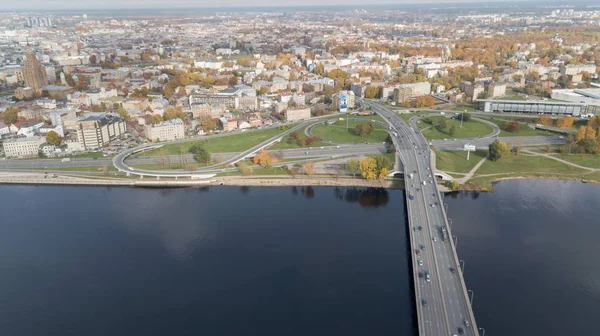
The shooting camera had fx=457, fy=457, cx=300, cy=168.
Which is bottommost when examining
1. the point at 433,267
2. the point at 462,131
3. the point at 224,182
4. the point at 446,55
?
the point at 224,182

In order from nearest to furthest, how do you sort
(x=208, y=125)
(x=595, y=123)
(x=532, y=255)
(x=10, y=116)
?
(x=532, y=255) → (x=595, y=123) → (x=208, y=125) → (x=10, y=116)

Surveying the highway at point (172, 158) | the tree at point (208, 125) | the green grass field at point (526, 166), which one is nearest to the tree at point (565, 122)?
the green grass field at point (526, 166)

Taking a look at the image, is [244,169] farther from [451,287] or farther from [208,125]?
[451,287]

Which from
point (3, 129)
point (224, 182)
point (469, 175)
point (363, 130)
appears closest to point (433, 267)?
point (469, 175)

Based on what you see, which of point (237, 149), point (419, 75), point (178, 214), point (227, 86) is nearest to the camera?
point (178, 214)

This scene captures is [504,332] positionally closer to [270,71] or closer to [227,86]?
[227,86]

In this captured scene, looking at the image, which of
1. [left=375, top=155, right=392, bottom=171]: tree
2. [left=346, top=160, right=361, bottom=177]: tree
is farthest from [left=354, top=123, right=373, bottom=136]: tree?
[left=375, top=155, right=392, bottom=171]: tree

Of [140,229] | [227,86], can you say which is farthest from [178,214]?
[227,86]

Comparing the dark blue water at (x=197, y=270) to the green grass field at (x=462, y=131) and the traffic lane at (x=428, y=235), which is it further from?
the green grass field at (x=462, y=131)
